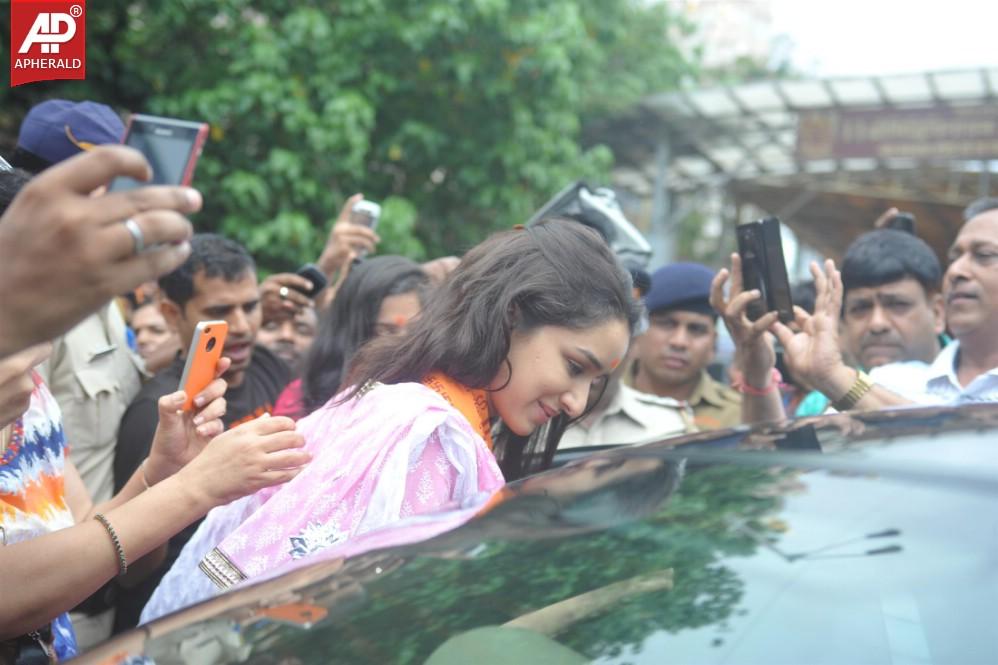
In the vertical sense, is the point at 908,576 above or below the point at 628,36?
below

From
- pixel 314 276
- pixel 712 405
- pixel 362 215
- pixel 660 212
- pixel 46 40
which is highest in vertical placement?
pixel 46 40

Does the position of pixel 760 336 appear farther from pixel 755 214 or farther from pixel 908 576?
pixel 755 214

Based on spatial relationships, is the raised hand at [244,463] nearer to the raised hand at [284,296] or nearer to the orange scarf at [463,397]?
the orange scarf at [463,397]

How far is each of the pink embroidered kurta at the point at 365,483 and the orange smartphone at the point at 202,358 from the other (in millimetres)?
277

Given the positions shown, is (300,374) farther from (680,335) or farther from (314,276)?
(680,335)

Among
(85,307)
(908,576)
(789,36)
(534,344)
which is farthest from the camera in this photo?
(789,36)

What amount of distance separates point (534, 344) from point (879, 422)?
25.9 inches

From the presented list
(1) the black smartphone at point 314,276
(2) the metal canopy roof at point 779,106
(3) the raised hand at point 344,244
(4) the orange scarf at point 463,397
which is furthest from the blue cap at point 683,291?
(2) the metal canopy roof at point 779,106

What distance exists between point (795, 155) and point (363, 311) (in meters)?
10.2

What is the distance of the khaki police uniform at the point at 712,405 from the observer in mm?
3963

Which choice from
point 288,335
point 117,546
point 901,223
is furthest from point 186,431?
point 901,223

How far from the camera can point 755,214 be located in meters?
20.2

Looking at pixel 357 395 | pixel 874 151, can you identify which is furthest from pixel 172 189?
pixel 874 151

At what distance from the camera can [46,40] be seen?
12.6 ft
